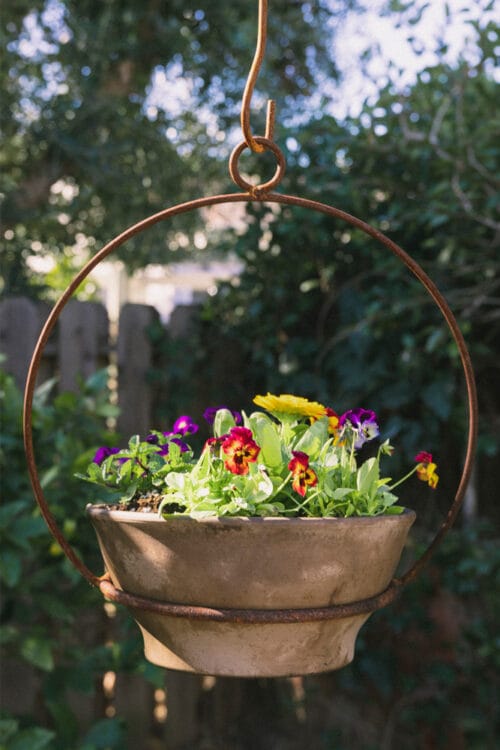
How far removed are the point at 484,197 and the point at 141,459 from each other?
162 cm

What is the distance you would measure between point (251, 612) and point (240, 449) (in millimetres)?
180

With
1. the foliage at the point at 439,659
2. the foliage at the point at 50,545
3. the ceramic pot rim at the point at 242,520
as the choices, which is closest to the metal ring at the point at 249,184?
the ceramic pot rim at the point at 242,520

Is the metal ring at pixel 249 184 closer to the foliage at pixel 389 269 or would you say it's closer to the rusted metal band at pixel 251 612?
the rusted metal band at pixel 251 612

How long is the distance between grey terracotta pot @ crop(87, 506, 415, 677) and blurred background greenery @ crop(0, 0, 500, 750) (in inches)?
40.9

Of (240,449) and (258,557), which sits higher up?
(240,449)

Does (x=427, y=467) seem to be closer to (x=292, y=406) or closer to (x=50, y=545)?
(x=292, y=406)

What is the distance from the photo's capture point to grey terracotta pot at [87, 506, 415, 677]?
2.97 ft

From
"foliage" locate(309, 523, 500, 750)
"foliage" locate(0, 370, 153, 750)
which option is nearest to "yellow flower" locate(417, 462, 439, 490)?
"foliage" locate(0, 370, 153, 750)

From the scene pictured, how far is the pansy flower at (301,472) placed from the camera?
3.02 ft

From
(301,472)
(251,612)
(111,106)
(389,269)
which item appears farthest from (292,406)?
(111,106)

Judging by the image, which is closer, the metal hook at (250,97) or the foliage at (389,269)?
the metal hook at (250,97)

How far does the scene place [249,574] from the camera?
0.91 m

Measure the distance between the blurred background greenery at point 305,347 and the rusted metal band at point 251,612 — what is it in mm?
1041

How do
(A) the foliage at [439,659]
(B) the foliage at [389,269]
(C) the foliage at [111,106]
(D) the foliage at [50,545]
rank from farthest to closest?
(C) the foliage at [111,106]
(A) the foliage at [439,659]
(B) the foliage at [389,269]
(D) the foliage at [50,545]
